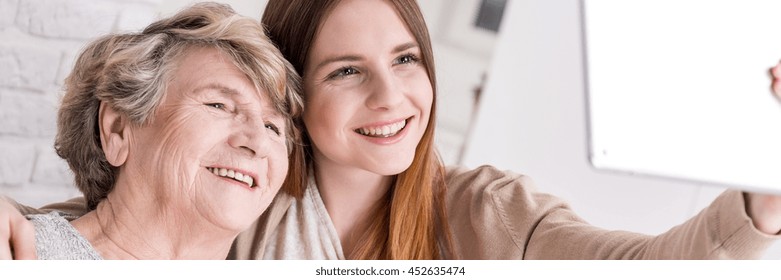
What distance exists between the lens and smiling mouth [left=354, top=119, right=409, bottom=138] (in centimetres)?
114

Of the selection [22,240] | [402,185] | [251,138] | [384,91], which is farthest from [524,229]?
[22,240]

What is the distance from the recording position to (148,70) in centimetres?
106

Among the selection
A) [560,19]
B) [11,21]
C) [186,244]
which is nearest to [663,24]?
[560,19]

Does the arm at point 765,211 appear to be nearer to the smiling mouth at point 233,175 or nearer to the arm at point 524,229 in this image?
the arm at point 524,229

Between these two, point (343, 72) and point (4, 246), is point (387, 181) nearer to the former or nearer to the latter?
point (343, 72)

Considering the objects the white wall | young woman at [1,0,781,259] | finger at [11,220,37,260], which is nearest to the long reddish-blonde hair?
young woman at [1,0,781,259]

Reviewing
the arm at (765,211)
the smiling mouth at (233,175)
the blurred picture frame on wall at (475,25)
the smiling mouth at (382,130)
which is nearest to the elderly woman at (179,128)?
the smiling mouth at (233,175)

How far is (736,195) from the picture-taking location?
0.96m

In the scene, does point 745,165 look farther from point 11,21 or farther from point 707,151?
point 11,21

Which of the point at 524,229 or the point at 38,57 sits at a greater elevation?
the point at 38,57

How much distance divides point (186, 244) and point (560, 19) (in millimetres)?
709

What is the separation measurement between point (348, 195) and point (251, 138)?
0.19m

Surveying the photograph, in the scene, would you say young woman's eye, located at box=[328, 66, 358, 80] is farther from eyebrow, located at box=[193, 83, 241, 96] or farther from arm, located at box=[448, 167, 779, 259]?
arm, located at box=[448, 167, 779, 259]
